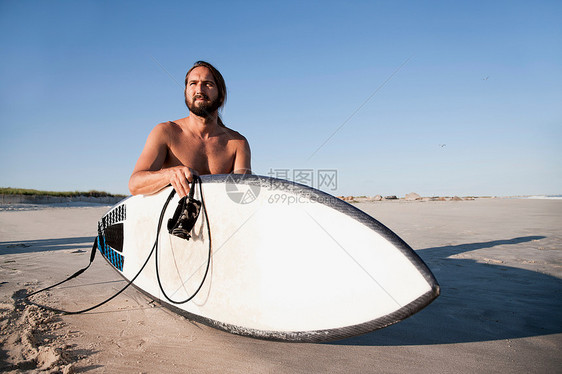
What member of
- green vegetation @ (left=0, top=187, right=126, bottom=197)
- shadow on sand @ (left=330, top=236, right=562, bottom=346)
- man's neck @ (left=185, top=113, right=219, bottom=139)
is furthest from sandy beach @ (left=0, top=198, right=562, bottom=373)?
green vegetation @ (left=0, top=187, right=126, bottom=197)

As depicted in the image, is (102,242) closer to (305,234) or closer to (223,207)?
(223,207)

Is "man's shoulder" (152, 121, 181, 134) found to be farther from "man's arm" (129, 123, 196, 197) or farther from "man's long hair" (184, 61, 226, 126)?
"man's long hair" (184, 61, 226, 126)

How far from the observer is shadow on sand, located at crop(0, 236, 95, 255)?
15.5ft

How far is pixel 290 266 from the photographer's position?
1.63 metres

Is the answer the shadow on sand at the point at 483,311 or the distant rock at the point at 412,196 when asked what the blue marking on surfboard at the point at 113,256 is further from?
the distant rock at the point at 412,196

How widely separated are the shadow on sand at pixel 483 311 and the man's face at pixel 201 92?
6.28 feet

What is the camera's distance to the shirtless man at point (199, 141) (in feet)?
7.48

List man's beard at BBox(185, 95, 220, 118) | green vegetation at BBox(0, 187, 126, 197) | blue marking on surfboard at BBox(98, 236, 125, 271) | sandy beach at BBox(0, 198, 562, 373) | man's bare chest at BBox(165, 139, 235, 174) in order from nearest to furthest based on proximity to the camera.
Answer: sandy beach at BBox(0, 198, 562, 373) → man's bare chest at BBox(165, 139, 235, 174) → man's beard at BBox(185, 95, 220, 118) → blue marking on surfboard at BBox(98, 236, 125, 271) → green vegetation at BBox(0, 187, 126, 197)

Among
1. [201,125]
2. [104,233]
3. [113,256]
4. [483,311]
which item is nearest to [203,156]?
[201,125]

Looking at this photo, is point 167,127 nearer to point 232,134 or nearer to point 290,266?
point 232,134

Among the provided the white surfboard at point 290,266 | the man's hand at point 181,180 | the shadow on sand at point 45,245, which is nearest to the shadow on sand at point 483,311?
the white surfboard at point 290,266

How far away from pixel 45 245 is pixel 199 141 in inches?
177

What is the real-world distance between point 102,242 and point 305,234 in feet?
7.68

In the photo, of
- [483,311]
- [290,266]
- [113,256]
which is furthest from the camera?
[113,256]
